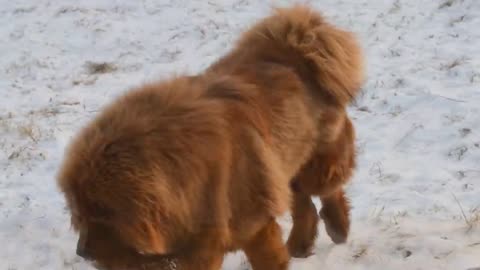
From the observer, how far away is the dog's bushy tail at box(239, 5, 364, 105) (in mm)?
3615

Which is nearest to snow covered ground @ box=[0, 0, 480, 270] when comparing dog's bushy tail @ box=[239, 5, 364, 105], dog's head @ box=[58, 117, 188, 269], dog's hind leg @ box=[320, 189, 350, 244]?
dog's hind leg @ box=[320, 189, 350, 244]

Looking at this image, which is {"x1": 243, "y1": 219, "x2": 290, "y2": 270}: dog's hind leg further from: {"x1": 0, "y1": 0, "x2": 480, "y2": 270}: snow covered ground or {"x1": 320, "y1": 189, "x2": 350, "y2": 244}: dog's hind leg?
{"x1": 320, "y1": 189, "x2": 350, "y2": 244}: dog's hind leg

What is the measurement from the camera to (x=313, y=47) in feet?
11.9

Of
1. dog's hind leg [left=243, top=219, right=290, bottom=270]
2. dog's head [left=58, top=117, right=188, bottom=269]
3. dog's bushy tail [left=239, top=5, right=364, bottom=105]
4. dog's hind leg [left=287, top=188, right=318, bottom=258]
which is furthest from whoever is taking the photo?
dog's hind leg [left=287, top=188, right=318, bottom=258]

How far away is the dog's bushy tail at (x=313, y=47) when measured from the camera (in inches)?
142

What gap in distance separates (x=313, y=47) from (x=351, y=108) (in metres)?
2.83

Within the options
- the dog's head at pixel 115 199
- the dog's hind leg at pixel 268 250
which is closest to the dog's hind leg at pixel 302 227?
the dog's hind leg at pixel 268 250

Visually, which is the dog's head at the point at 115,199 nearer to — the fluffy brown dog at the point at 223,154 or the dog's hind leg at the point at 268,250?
the fluffy brown dog at the point at 223,154

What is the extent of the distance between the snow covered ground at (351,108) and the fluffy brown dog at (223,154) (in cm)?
70

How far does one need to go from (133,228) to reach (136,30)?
701 centimetres

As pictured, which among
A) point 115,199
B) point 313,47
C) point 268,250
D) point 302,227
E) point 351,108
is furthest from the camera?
point 351,108

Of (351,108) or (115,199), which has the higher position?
(115,199)

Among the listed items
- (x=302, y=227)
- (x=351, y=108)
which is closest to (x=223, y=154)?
(x=302, y=227)

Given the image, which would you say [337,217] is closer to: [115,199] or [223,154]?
[223,154]
